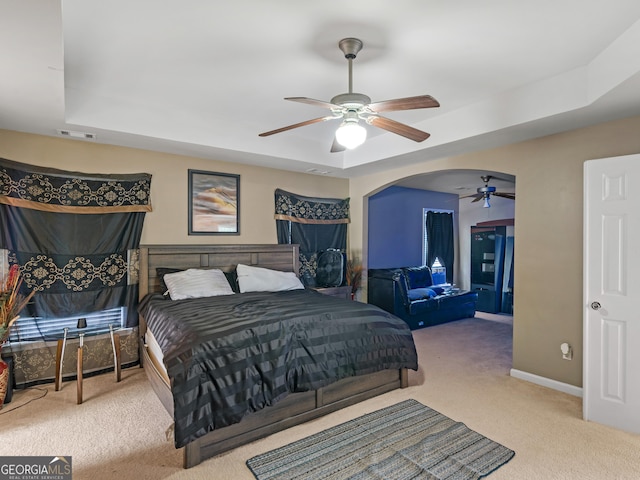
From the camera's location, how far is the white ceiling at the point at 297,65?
1967 millimetres

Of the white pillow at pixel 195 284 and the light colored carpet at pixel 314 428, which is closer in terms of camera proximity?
the light colored carpet at pixel 314 428

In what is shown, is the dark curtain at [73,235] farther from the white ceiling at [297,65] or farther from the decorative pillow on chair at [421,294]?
the decorative pillow on chair at [421,294]

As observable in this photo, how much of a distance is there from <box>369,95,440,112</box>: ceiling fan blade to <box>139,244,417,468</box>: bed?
65.1 inches

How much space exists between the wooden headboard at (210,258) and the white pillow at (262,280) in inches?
9.1

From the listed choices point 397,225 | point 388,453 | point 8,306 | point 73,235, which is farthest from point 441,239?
point 8,306

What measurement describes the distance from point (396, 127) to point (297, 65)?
0.89 meters

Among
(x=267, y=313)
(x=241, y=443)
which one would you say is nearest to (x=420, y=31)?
(x=267, y=313)

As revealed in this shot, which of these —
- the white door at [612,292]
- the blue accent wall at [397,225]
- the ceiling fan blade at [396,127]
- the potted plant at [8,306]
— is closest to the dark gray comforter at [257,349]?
the potted plant at [8,306]

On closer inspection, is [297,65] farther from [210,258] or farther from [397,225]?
[397,225]

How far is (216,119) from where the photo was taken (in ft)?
12.6

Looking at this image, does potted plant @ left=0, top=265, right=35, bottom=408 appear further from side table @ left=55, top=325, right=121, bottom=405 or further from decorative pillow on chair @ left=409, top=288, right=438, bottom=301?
decorative pillow on chair @ left=409, top=288, right=438, bottom=301

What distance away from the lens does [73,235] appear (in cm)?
357

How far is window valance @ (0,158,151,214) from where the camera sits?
129 inches

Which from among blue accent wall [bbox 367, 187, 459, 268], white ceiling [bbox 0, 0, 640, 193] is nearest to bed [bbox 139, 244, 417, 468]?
white ceiling [bbox 0, 0, 640, 193]
